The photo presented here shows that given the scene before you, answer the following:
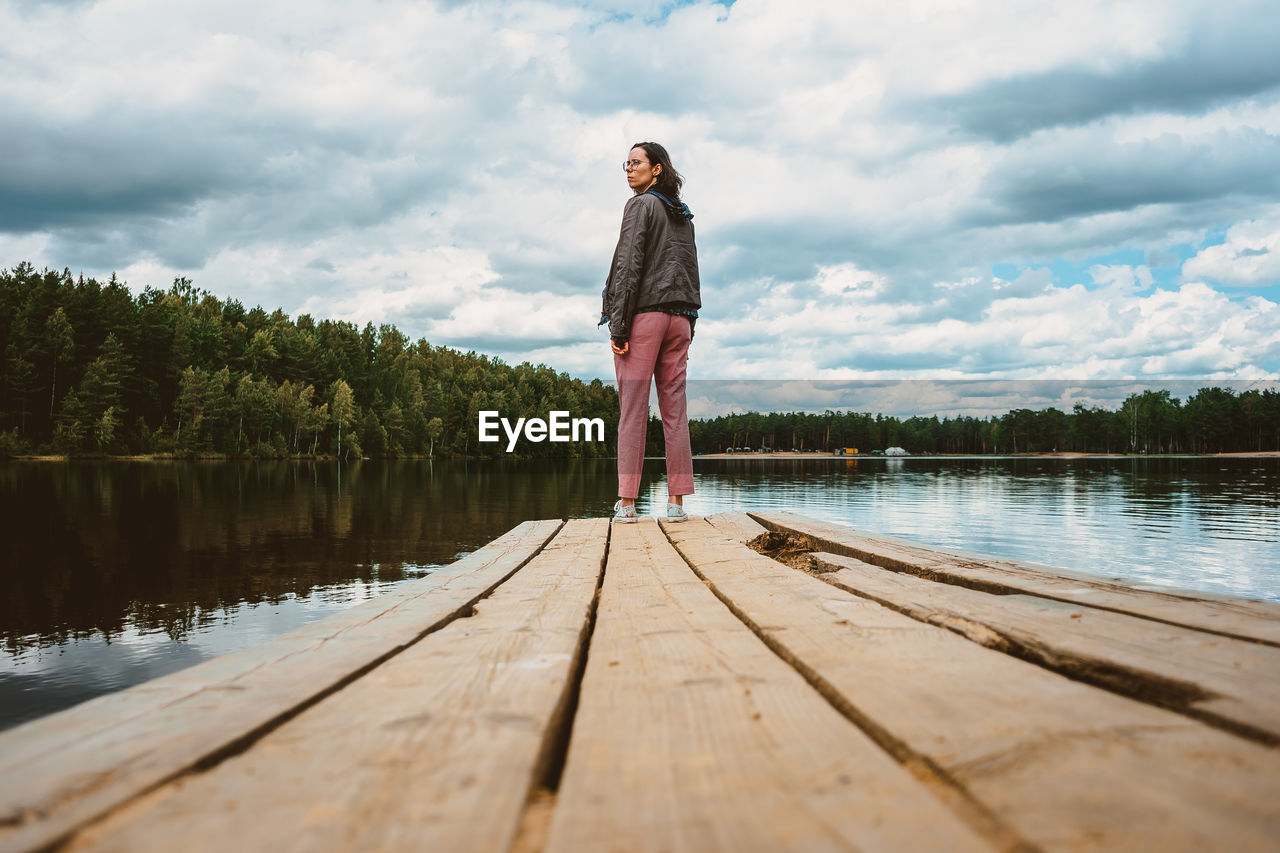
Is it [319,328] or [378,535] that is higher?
[319,328]

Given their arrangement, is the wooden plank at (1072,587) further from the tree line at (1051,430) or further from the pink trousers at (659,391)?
the tree line at (1051,430)

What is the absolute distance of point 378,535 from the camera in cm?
935

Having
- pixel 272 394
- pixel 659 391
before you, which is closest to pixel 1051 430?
pixel 272 394

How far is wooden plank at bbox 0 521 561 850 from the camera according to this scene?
2.68ft

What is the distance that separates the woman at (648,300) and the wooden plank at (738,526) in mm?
368

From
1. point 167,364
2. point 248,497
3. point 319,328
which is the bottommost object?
point 248,497

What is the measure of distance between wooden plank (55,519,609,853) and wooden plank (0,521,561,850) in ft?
0.14

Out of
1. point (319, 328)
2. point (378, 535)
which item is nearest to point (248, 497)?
point (378, 535)

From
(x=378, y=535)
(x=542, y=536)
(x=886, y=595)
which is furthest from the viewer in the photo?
(x=378, y=535)

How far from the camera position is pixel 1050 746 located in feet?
3.06

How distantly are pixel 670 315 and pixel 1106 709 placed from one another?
15.4ft

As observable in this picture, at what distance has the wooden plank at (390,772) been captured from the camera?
0.75 meters

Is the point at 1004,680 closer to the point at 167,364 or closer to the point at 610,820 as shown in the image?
the point at 610,820

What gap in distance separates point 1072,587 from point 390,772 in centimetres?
216
